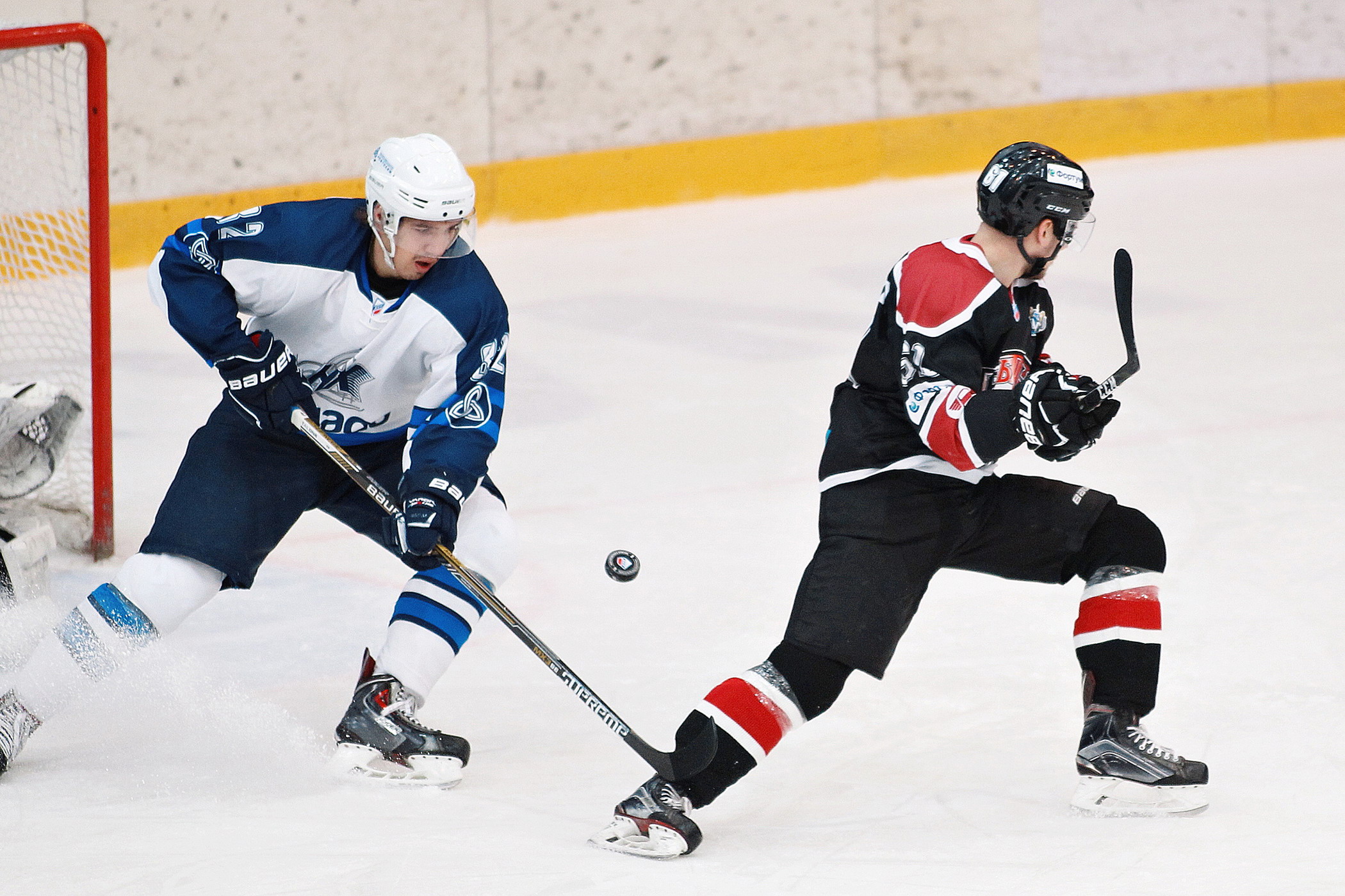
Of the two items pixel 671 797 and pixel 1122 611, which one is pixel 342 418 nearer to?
pixel 671 797

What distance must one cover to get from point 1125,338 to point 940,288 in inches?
9.7

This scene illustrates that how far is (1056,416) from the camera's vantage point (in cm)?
211

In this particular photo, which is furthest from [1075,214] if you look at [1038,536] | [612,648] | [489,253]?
[489,253]

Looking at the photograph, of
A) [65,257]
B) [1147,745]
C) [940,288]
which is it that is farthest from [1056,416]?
[65,257]

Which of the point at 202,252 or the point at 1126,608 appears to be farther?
the point at 202,252

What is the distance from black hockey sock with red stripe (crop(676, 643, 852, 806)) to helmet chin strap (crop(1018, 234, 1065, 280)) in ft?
1.94

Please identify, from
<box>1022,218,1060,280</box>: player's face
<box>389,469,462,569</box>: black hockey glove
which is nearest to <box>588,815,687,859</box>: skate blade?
<box>389,469,462,569</box>: black hockey glove

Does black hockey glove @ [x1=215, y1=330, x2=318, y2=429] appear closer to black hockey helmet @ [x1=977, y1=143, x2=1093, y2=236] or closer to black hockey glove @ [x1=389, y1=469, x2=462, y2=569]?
black hockey glove @ [x1=389, y1=469, x2=462, y2=569]

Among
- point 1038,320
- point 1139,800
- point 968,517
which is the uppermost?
point 1038,320

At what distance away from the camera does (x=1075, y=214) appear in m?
2.29

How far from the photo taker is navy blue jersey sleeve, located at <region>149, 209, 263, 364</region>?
253 cm

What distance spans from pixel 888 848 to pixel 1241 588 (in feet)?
4.48

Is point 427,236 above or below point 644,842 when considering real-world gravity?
above

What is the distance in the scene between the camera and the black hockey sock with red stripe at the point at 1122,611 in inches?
92.7
